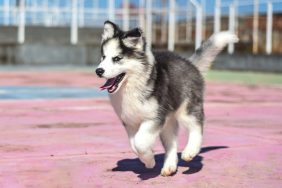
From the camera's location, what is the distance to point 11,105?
473 inches

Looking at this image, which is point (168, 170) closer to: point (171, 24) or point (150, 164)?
point (150, 164)

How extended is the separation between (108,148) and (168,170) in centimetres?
156

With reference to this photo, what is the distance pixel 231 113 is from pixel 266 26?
→ 12.1 meters

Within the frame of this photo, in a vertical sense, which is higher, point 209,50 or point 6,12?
point 6,12

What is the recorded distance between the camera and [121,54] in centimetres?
555

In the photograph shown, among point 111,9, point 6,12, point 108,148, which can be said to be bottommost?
point 108,148

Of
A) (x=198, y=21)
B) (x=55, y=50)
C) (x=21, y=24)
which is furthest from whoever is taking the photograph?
(x=21, y=24)

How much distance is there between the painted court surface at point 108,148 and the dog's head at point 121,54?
0.83m

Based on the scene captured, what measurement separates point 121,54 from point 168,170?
107cm

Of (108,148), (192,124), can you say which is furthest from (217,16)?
(192,124)

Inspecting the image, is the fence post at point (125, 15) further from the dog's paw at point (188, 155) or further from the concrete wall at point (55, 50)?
the dog's paw at point (188, 155)

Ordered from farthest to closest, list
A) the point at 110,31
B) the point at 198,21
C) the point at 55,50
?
1. the point at 55,50
2. the point at 198,21
3. the point at 110,31

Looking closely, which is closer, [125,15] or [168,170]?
[168,170]

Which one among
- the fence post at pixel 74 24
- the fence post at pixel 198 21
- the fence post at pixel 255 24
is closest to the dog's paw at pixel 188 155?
the fence post at pixel 255 24
